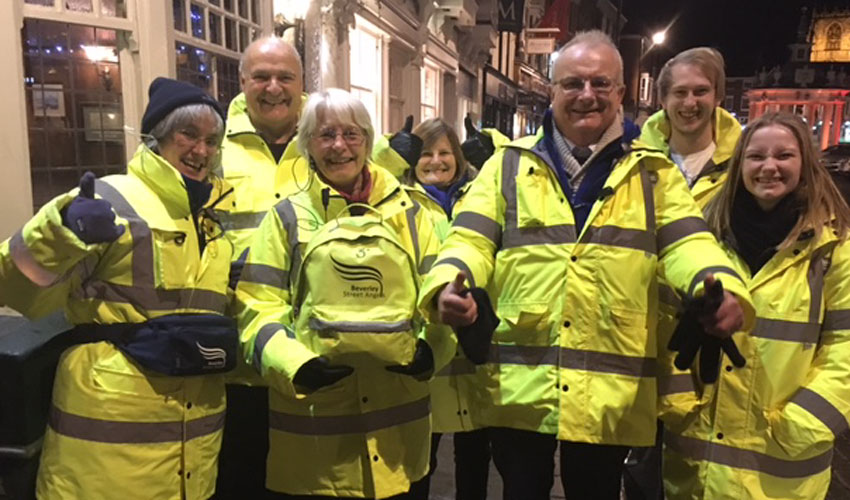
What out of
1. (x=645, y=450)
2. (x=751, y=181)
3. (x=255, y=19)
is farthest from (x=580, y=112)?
(x=255, y=19)

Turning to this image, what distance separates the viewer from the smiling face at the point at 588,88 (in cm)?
222

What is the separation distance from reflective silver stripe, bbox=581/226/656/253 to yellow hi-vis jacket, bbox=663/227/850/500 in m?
0.52

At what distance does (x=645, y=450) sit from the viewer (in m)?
3.35

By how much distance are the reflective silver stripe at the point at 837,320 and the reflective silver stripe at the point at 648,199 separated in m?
0.71

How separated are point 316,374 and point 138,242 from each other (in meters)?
0.70

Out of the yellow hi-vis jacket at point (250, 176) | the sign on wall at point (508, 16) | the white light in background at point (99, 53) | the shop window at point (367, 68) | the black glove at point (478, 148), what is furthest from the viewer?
the sign on wall at point (508, 16)

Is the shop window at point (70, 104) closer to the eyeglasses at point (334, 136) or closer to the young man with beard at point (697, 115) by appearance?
the eyeglasses at point (334, 136)

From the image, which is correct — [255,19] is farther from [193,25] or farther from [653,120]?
[653,120]

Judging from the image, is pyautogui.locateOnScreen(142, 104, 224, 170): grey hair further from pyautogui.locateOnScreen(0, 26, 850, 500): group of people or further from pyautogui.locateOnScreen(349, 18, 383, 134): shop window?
pyautogui.locateOnScreen(349, 18, 383, 134): shop window

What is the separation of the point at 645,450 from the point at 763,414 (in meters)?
1.13

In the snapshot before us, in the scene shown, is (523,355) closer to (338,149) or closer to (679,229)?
(679,229)

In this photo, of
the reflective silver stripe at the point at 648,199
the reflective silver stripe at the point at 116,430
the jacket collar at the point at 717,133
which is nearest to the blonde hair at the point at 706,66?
the jacket collar at the point at 717,133

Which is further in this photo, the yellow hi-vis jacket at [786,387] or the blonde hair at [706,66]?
the blonde hair at [706,66]

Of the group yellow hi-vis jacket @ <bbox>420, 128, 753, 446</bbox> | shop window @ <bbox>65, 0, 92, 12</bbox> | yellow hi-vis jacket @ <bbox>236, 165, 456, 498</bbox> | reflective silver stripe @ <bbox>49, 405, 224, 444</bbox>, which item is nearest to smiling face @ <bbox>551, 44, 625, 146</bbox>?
yellow hi-vis jacket @ <bbox>420, 128, 753, 446</bbox>
